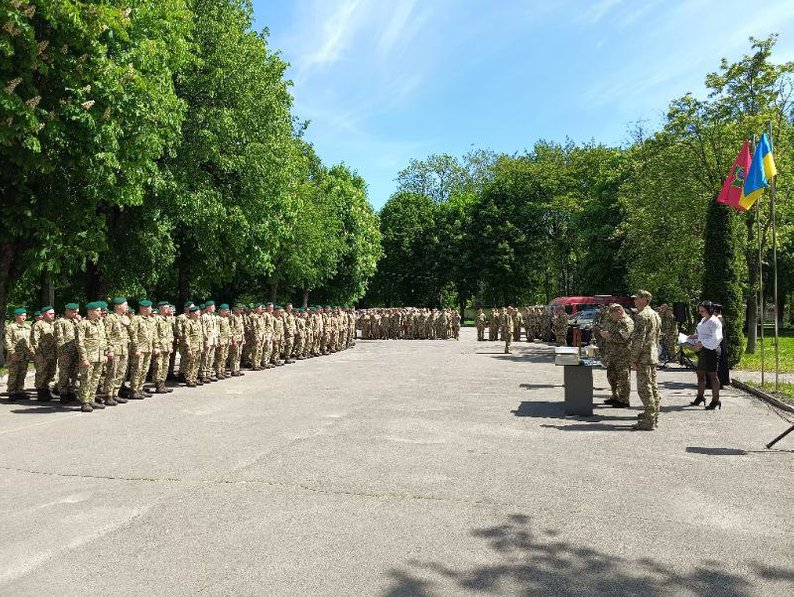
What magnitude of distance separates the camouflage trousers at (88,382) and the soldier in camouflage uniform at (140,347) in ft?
4.24

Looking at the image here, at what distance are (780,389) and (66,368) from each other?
14.0m

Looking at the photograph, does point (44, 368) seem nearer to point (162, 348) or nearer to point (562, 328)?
point (162, 348)

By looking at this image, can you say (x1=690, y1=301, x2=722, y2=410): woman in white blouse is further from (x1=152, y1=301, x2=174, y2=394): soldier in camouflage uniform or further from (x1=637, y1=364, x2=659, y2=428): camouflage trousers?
(x1=152, y1=301, x2=174, y2=394): soldier in camouflage uniform

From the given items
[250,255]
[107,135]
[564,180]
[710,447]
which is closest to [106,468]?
[710,447]

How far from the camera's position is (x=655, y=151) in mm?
27094

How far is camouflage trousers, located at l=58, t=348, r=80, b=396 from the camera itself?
472 inches

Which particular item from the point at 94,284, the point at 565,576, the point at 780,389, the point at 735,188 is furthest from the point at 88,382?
the point at 735,188

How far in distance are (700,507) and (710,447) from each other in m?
2.83

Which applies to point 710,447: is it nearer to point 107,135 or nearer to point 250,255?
point 107,135

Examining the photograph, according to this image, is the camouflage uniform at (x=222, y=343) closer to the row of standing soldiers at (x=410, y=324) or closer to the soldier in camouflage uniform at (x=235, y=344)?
the soldier in camouflage uniform at (x=235, y=344)

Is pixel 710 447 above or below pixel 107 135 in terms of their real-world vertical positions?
below

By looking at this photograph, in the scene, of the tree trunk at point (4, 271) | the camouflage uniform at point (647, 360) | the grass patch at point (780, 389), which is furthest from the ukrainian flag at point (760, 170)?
the tree trunk at point (4, 271)

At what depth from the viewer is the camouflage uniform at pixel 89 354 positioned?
11219 millimetres

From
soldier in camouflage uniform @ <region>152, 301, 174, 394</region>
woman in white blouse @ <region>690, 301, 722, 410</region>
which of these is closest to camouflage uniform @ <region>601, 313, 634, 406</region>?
woman in white blouse @ <region>690, 301, 722, 410</region>
